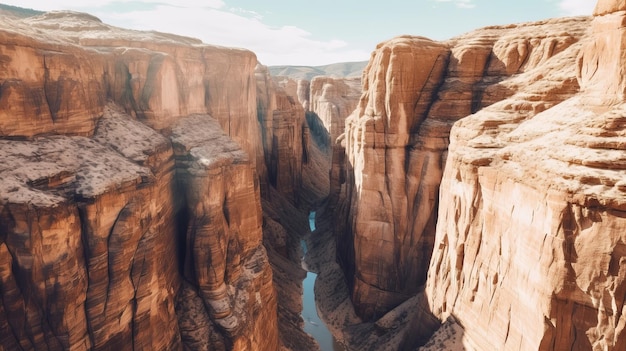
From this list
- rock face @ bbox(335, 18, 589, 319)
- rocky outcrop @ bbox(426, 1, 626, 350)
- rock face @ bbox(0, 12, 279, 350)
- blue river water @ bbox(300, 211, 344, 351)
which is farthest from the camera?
blue river water @ bbox(300, 211, 344, 351)

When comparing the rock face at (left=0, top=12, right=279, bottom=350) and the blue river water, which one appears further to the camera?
the blue river water

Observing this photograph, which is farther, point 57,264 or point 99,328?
point 99,328

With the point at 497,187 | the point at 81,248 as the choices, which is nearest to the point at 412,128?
the point at 497,187

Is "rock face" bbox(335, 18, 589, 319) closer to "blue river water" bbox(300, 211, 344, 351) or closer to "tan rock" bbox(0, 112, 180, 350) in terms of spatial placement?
"blue river water" bbox(300, 211, 344, 351)

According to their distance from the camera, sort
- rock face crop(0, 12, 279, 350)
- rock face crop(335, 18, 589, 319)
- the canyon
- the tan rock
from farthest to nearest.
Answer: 1. rock face crop(335, 18, 589, 319)
2. the canyon
3. rock face crop(0, 12, 279, 350)
4. the tan rock

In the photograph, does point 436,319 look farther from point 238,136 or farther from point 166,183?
point 238,136

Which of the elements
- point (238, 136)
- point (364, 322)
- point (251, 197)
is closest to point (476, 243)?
point (251, 197)

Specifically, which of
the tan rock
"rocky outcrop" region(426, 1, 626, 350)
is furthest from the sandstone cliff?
the tan rock
